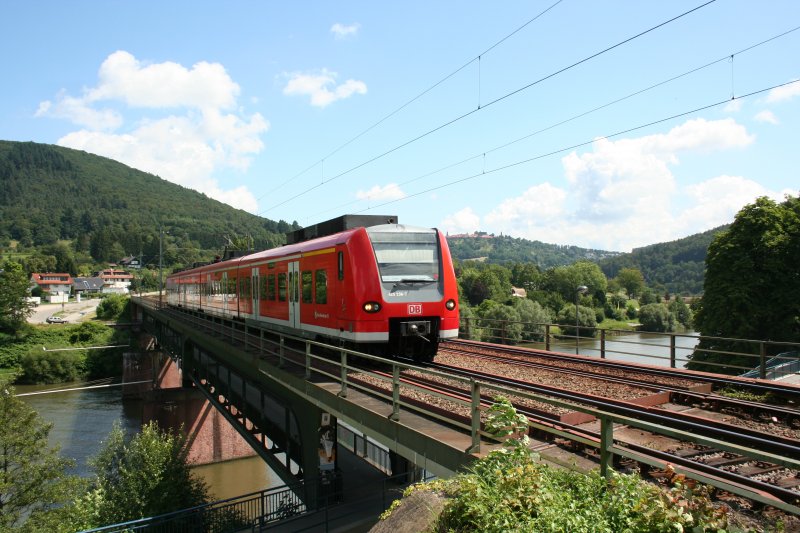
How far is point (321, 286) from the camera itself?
1377 centimetres

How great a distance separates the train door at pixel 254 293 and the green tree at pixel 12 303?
2761 inches

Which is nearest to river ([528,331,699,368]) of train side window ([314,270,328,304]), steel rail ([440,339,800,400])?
steel rail ([440,339,800,400])

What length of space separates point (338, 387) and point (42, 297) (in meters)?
148

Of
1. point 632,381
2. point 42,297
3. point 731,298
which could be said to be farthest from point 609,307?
point 42,297

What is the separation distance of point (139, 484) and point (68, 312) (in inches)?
3715

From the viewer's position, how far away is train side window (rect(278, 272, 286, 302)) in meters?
16.7

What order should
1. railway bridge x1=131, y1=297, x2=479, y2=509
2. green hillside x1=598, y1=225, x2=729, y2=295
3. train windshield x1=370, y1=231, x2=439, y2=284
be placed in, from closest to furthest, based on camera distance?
railway bridge x1=131, y1=297, x2=479, y2=509 < train windshield x1=370, y1=231, x2=439, y2=284 < green hillside x1=598, y1=225, x2=729, y2=295

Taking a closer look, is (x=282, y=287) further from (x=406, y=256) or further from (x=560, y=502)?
(x=560, y=502)

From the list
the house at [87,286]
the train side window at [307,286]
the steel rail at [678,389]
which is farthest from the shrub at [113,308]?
the steel rail at [678,389]

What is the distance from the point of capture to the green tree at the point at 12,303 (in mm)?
74750

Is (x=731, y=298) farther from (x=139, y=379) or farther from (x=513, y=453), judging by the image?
(x=139, y=379)

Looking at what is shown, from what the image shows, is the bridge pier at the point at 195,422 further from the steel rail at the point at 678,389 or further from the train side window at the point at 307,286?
the steel rail at the point at 678,389

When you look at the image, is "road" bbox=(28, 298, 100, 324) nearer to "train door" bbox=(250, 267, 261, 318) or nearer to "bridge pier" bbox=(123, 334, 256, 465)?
"bridge pier" bbox=(123, 334, 256, 465)

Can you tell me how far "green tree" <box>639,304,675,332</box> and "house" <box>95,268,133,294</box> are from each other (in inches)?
4820
